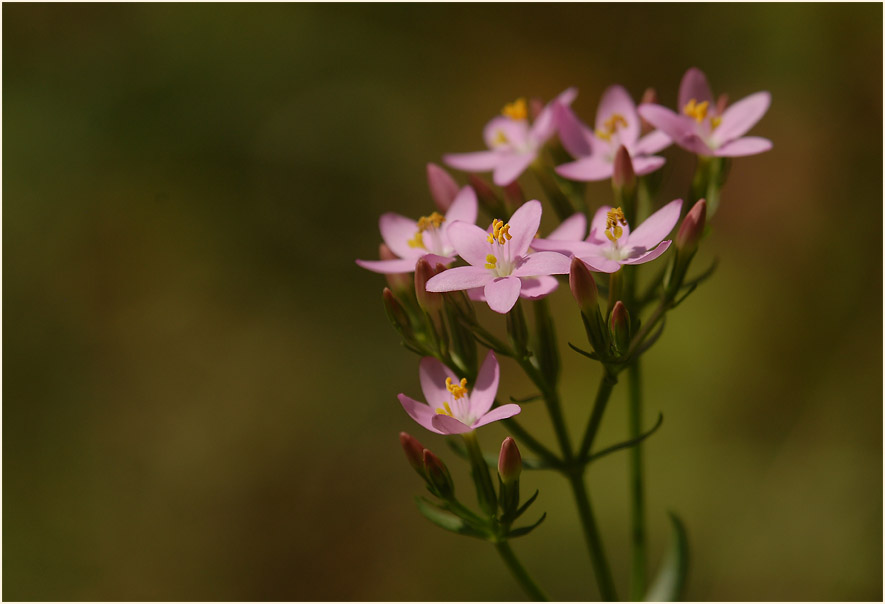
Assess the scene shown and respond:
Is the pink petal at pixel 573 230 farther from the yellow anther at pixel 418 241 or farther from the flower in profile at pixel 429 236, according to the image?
the yellow anther at pixel 418 241

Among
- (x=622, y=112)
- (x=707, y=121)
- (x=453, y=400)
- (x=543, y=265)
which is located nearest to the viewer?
(x=543, y=265)

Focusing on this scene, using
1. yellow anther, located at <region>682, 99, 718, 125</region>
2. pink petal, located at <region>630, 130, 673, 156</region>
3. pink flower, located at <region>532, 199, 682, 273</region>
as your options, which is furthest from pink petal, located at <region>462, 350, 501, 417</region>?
yellow anther, located at <region>682, 99, 718, 125</region>

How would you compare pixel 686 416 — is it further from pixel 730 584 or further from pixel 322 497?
pixel 322 497

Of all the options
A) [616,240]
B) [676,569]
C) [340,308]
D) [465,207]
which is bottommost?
[676,569]

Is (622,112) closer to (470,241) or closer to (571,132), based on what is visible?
(571,132)

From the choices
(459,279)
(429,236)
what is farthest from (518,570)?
(429,236)

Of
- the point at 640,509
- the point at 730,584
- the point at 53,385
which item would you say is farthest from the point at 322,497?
the point at 640,509

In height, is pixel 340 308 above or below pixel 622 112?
below

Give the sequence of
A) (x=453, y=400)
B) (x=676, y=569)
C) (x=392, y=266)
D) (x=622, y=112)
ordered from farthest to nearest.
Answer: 1. (x=622, y=112)
2. (x=676, y=569)
3. (x=392, y=266)
4. (x=453, y=400)

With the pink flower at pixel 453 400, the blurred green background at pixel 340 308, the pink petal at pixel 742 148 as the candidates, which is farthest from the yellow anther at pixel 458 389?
the blurred green background at pixel 340 308

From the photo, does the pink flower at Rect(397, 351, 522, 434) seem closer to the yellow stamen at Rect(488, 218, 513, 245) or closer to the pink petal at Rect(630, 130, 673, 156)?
the yellow stamen at Rect(488, 218, 513, 245)
